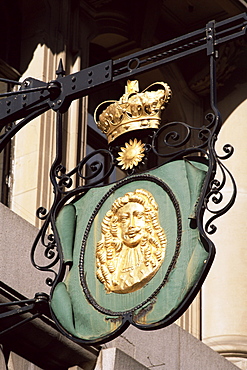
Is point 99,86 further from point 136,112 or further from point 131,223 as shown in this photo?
point 131,223

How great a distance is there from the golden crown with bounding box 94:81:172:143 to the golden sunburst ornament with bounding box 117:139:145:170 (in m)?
0.13

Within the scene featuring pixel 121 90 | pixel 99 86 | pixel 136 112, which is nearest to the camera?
pixel 99 86

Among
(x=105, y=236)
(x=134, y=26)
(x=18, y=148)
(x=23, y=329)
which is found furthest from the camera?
(x=134, y=26)

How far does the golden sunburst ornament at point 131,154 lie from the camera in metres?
11.6

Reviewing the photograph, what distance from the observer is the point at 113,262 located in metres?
11.3

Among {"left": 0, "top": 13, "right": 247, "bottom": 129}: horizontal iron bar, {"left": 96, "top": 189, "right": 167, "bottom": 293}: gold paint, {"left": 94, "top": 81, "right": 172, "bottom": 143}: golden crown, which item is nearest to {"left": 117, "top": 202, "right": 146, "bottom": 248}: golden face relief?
{"left": 96, "top": 189, "right": 167, "bottom": 293}: gold paint

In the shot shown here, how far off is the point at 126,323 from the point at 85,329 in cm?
46

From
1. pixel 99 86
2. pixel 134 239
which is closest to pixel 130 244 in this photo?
Answer: pixel 134 239

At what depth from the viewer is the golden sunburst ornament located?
11609mm

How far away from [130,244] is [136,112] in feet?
3.97

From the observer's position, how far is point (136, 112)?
11.8m

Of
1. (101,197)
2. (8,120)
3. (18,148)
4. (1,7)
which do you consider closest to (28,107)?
(8,120)

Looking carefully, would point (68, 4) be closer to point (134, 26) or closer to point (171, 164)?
point (134, 26)

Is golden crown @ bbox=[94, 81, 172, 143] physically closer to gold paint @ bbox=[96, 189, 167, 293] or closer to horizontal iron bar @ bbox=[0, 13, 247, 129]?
horizontal iron bar @ bbox=[0, 13, 247, 129]
